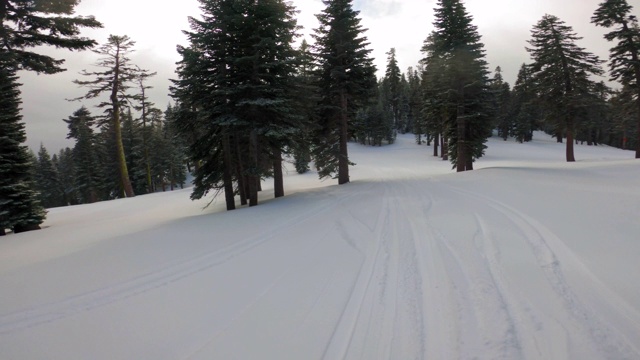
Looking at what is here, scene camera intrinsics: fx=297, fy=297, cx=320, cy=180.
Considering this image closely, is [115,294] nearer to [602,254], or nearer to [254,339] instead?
[254,339]

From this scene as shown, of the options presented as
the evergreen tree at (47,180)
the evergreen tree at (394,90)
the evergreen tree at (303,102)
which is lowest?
the evergreen tree at (47,180)

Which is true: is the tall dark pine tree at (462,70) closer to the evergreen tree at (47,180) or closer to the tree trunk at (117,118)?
the tree trunk at (117,118)

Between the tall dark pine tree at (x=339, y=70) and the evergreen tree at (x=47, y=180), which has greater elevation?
the tall dark pine tree at (x=339, y=70)

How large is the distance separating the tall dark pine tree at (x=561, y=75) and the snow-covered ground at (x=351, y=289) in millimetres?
20064

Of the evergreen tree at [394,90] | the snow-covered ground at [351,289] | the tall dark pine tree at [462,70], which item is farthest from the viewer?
the evergreen tree at [394,90]

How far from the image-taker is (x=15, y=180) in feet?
41.3

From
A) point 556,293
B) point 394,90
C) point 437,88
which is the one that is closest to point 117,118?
point 437,88

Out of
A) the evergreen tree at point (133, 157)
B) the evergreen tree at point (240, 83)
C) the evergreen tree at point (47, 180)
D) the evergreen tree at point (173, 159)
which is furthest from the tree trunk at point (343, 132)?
the evergreen tree at point (47, 180)

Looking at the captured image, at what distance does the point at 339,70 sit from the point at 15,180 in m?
16.3

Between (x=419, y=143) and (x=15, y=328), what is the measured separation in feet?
223

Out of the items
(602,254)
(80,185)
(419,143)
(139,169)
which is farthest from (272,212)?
(419,143)

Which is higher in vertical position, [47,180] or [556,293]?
[556,293]

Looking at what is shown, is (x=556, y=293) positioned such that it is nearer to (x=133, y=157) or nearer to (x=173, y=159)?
(x=133, y=157)

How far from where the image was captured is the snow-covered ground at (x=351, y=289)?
3232 millimetres
